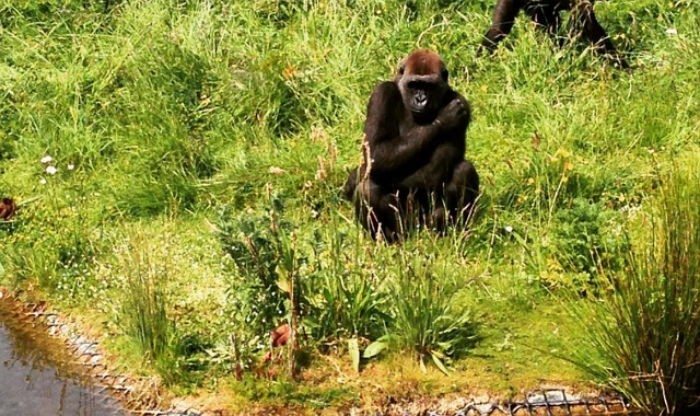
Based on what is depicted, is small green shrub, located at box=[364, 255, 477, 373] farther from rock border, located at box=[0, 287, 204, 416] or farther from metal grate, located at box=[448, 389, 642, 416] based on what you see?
rock border, located at box=[0, 287, 204, 416]

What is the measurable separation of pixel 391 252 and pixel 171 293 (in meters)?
1.09

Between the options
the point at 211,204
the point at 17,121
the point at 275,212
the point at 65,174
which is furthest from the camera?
the point at 17,121

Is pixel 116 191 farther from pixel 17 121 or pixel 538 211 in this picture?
pixel 538 211

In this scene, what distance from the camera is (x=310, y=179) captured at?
20.6 feet

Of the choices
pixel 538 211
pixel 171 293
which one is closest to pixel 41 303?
pixel 171 293

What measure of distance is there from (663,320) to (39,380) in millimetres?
2718

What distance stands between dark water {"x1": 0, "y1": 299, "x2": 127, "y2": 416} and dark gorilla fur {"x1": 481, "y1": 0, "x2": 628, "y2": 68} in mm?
3944

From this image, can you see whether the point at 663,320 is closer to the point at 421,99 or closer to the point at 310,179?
the point at 421,99

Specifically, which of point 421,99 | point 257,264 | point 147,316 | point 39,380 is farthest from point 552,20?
point 39,380

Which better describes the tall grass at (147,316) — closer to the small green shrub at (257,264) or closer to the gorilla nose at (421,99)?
the small green shrub at (257,264)

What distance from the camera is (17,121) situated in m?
7.23

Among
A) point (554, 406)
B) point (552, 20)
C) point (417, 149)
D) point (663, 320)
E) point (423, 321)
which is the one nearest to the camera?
point (663, 320)

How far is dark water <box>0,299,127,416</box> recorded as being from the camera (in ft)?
14.6

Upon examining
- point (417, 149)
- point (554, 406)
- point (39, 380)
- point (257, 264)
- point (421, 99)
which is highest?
point (421, 99)
